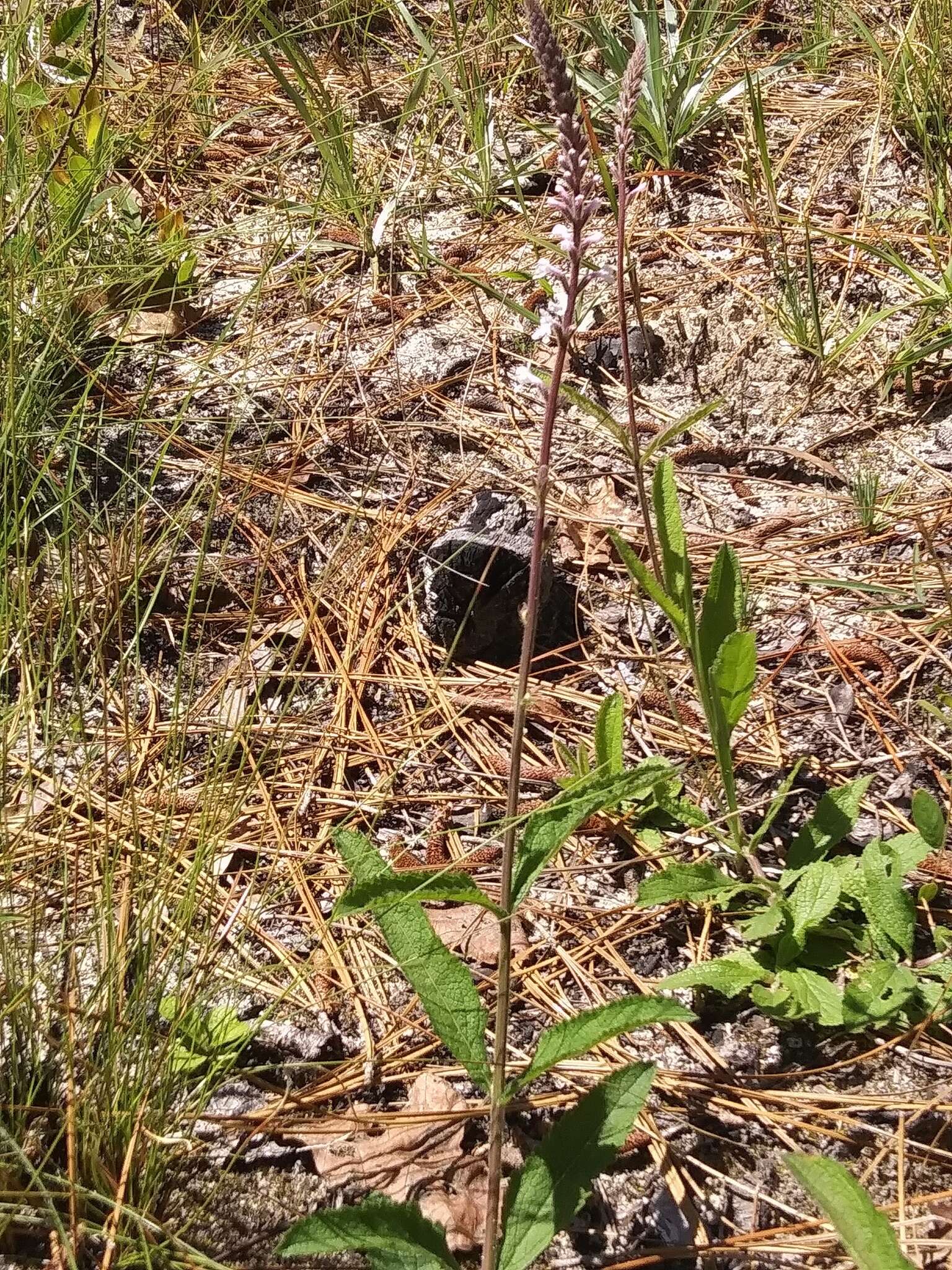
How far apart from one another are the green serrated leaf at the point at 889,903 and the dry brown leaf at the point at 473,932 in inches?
18.4

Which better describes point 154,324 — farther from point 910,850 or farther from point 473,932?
point 910,850

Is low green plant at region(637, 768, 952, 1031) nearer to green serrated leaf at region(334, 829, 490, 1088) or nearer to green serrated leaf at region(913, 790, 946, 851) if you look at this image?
green serrated leaf at region(913, 790, 946, 851)

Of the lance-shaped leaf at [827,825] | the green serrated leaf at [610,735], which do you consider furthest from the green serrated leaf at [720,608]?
the lance-shaped leaf at [827,825]

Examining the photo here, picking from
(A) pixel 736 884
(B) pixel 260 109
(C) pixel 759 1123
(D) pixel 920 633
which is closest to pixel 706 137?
(B) pixel 260 109

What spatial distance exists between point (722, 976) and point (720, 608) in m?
0.49

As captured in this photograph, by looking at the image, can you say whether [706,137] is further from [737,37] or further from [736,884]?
[736,884]

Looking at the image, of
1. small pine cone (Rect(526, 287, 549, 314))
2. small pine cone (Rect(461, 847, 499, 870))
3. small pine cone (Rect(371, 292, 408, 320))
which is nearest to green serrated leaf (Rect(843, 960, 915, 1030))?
small pine cone (Rect(461, 847, 499, 870))

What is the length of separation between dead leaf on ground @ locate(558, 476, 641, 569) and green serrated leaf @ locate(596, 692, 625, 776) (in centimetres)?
53

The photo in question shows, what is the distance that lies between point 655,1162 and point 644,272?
1991mm

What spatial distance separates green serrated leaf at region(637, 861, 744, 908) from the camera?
1339 mm

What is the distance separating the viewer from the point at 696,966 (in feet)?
4.29

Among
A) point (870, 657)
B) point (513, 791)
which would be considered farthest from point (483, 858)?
point (870, 657)

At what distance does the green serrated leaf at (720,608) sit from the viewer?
143 cm

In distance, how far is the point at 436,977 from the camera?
112 centimetres
